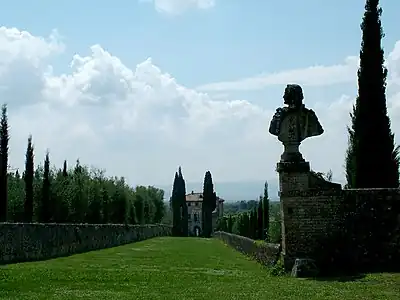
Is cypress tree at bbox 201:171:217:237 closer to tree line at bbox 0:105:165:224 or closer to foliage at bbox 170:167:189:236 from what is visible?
foliage at bbox 170:167:189:236

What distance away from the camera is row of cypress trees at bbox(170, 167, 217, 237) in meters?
103

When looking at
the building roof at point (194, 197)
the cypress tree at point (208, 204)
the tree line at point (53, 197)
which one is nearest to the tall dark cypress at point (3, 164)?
the tree line at point (53, 197)

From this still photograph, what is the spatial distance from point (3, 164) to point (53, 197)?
32.4 ft

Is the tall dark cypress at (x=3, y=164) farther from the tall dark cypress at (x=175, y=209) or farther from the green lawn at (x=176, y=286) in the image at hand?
the tall dark cypress at (x=175, y=209)

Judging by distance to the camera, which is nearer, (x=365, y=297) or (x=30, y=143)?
(x=365, y=297)

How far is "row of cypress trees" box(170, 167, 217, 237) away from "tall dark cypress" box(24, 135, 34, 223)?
5849 centimetres

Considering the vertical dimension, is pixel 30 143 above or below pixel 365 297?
above

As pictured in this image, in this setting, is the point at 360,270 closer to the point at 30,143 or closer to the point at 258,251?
the point at 258,251

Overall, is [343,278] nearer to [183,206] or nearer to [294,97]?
[294,97]

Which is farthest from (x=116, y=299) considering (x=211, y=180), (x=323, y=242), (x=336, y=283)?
(x=211, y=180)

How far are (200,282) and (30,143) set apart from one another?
111 feet

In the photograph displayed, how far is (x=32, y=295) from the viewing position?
32.5 ft

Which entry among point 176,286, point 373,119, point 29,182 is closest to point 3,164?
point 29,182

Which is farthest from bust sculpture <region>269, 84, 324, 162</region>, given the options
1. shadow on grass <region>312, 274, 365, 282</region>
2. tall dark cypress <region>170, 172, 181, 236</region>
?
tall dark cypress <region>170, 172, 181, 236</region>
